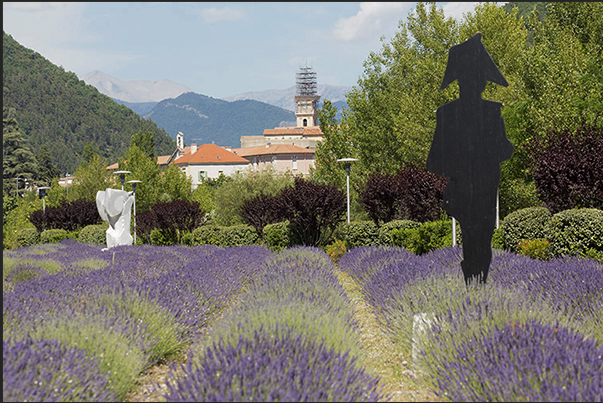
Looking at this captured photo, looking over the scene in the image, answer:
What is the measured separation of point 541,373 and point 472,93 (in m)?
3.97

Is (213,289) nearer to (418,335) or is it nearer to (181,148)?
(418,335)

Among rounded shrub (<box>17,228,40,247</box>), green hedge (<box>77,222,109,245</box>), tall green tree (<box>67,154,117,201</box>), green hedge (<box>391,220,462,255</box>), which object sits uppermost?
tall green tree (<box>67,154,117,201</box>)

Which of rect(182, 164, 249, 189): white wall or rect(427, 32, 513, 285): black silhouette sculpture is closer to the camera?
rect(427, 32, 513, 285): black silhouette sculpture

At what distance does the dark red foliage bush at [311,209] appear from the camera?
15406 millimetres

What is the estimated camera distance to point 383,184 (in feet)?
51.6

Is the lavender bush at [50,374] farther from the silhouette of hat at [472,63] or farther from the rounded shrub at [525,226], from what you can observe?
the rounded shrub at [525,226]

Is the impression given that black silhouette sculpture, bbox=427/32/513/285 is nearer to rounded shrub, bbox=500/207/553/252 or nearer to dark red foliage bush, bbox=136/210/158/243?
rounded shrub, bbox=500/207/553/252

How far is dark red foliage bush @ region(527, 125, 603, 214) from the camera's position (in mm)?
10867

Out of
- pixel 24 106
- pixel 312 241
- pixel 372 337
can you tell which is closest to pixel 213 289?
pixel 372 337

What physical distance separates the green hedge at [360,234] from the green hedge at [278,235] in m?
1.85

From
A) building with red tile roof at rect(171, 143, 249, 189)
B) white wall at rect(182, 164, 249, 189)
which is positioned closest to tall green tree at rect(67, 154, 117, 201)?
building with red tile roof at rect(171, 143, 249, 189)

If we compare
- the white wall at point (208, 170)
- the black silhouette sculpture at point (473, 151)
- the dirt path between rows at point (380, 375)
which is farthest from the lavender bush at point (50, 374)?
the white wall at point (208, 170)

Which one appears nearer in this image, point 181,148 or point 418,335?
point 418,335

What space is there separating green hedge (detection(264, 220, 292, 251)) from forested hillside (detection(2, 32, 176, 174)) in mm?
107610
